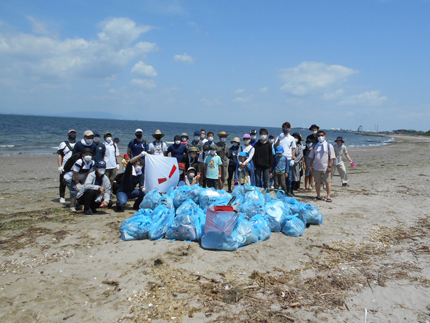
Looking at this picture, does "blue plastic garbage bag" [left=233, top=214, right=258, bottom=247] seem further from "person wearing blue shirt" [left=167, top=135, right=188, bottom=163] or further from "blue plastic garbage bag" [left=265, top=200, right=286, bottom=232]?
"person wearing blue shirt" [left=167, top=135, right=188, bottom=163]

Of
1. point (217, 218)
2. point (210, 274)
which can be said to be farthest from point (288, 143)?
point (210, 274)

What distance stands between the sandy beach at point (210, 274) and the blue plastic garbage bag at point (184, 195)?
991mm

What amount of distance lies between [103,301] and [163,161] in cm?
353

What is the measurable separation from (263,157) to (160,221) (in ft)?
11.2

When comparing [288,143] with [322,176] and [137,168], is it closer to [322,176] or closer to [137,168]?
[322,176]

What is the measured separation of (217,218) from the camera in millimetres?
4180

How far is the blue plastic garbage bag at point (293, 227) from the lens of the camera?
4.80m

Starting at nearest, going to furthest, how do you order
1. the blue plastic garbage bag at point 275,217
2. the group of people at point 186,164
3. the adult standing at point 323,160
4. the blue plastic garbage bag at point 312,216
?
the blue plastic garbage bag at point 275,217 < the blue plastic garbage bag at point 312,216 < the group of people at point 186,164 < the adult standing at point 323,160

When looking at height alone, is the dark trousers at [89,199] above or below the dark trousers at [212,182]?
below

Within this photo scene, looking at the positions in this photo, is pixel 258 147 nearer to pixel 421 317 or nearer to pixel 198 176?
pixel 198 176

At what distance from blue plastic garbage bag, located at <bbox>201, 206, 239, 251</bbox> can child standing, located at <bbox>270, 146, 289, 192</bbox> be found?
3.33 m

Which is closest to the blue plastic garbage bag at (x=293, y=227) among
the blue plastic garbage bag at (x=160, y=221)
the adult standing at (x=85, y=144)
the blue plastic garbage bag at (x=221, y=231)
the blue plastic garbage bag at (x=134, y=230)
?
the blue plastic garbage bag at (x=221, y=231)

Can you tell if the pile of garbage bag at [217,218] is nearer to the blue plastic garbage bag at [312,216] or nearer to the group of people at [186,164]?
the blue plastic garbage bag at [312,216]

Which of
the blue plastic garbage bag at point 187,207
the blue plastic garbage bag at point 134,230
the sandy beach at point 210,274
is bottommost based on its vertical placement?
the sandy beach at point 210,274
